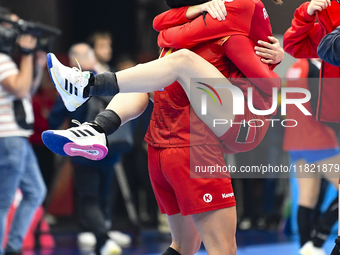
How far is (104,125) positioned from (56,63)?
332mm

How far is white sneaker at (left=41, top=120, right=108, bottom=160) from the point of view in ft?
6.27

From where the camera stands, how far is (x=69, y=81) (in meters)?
1.92

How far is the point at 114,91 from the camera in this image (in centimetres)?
191

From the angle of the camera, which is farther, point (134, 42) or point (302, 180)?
point (134, 42)

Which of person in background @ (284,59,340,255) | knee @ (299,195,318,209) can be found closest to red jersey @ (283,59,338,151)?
person in background @ (284,59,340,255)

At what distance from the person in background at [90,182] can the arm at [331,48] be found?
203 cm

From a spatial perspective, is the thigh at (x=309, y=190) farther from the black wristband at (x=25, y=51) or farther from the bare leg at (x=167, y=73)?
the black wristband at (x=25, y=51)

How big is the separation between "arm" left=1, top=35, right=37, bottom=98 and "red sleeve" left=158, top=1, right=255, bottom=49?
1748 mm

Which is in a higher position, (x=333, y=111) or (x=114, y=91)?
(x=114, y=91)

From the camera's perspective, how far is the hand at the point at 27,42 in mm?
3476

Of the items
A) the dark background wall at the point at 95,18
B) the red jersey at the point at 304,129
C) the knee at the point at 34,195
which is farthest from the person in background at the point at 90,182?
the dark background wall at the point at 95,18

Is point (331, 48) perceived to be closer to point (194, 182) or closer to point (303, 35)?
point (303, 35)

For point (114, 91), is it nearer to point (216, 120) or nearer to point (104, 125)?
point (104, 125)

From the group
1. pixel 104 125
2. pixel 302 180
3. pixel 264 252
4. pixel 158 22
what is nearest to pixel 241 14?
pixel 158 22
